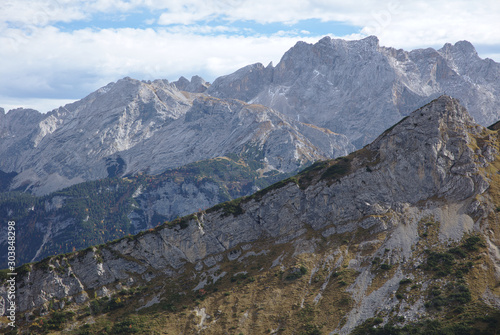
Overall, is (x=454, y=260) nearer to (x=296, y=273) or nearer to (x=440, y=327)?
(x=440, y=327)

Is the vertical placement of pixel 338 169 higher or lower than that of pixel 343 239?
higher

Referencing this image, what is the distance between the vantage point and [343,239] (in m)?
135

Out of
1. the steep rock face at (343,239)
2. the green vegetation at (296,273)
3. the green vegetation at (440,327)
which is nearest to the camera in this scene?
the green vegetation at (440,327)

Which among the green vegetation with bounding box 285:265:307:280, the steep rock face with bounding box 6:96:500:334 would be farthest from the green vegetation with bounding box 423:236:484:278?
the green vegetation with bounding box 285:265:307:280

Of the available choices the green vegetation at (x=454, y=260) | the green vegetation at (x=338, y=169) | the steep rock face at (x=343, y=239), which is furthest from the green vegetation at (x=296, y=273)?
the green vegetation at (x=338, y=169)

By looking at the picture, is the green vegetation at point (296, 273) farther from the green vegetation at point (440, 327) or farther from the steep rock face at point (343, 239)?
the green vegetation at point (440, 327)

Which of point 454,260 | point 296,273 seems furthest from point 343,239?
point 454,260

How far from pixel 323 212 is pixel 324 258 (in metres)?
21.0

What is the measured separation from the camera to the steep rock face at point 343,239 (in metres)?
113

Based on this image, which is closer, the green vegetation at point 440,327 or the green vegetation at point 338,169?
the green vegetation at point 440,327

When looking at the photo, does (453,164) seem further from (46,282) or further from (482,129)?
(46,282)

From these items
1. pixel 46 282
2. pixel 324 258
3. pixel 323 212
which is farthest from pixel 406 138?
pixel 46 282

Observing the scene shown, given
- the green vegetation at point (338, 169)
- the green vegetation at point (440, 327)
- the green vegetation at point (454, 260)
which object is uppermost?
the green vegetation at point (338, 169)

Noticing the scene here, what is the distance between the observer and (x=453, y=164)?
144125mm
